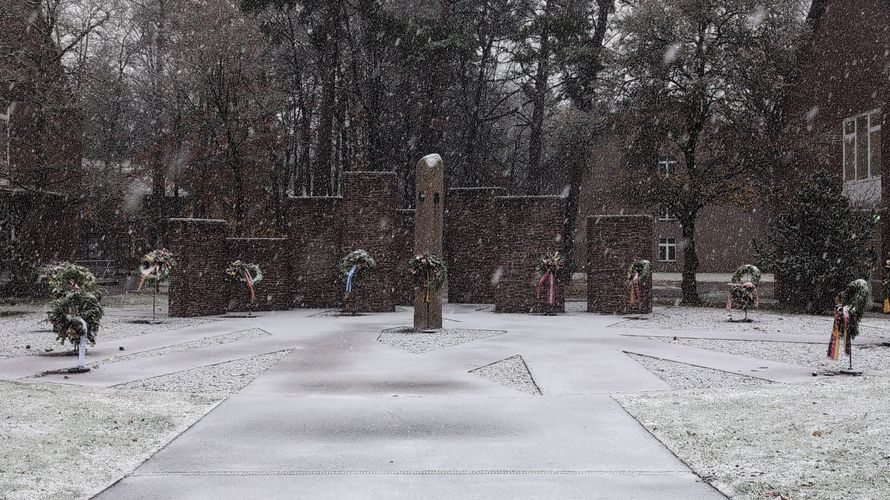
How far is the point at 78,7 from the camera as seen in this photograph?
107 feet

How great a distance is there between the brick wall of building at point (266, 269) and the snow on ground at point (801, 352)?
36.0ft

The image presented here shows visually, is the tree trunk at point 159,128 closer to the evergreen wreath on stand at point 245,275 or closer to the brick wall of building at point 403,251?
the brick wall of building at point 403,251

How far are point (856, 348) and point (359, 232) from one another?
39.9ft

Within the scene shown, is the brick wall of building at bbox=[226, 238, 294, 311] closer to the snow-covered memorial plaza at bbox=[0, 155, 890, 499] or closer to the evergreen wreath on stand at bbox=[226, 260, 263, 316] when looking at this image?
the snow-covered memorial plaza at bbox=[0, 155, 890, 499]

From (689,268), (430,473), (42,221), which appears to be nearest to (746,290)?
(689,268)

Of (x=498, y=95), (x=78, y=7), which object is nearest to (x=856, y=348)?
(x=498, y=95)

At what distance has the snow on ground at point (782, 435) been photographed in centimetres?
600

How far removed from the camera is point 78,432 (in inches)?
299

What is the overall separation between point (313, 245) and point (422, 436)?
15862 millimetres

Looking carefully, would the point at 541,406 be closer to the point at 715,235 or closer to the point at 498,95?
the point at 498,95

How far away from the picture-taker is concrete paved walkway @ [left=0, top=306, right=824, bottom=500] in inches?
236

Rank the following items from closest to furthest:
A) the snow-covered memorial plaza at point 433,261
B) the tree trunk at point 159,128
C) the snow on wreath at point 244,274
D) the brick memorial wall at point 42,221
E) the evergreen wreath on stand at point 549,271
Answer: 1. the snow-covered memorial plaza at point 433,261
2. the snow on wreath at point 244,274
3. the evergreen wreath on stand at point 549,271
4. the brick memorial wall at point 42,221
5. the tree trunk at point 159,128

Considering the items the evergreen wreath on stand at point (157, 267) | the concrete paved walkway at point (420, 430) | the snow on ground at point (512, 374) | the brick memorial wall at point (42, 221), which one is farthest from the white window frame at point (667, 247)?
the snow on ground at point (512, 374)

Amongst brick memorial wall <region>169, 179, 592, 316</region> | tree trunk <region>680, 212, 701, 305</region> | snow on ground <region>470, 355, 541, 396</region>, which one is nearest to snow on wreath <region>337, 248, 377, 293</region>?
brick memorial wall <region>169, 179, 592, 316</region>
